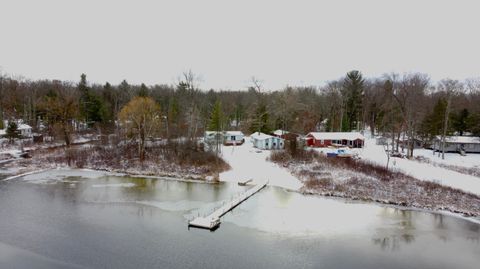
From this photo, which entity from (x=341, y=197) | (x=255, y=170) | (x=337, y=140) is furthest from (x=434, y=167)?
(x=255, y=170)

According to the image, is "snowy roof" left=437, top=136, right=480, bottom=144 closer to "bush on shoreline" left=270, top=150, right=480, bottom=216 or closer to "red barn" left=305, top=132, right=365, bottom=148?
"red barn" left=305, top=132, right=365, bottom=148

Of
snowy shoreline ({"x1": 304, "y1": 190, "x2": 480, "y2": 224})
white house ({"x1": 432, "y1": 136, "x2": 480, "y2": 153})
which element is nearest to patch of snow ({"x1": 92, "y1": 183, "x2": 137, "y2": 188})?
snowy shoreline ({"x1": 304, "y1": 190, "x2": 480, "y2": 224})

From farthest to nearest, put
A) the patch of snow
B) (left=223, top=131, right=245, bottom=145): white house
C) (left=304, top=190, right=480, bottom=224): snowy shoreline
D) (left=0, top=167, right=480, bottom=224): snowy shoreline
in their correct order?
(left=223, top=131, right=245, bottom=145): white house < the patch of snow < (left=0, top=167, right=480, bottom=224): snowy shoreline < (left=304, top=190, right=480, bottom=224): snowy shoreline

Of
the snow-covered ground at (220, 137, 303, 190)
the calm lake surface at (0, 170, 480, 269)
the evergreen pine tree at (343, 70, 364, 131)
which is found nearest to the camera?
the calm lake surface at (0, 170, 480, 269)

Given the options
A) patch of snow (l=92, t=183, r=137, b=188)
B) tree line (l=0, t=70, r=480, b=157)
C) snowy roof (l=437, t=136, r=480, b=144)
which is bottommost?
patch of snow (l=92, t=183, r=137, b=188)

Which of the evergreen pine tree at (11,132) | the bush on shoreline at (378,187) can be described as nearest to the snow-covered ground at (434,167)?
the bush on shoreline at (378,187)

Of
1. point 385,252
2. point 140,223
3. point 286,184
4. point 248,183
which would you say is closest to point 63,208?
point 140,223

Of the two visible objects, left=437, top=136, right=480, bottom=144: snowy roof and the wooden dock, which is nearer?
the wooden dock
